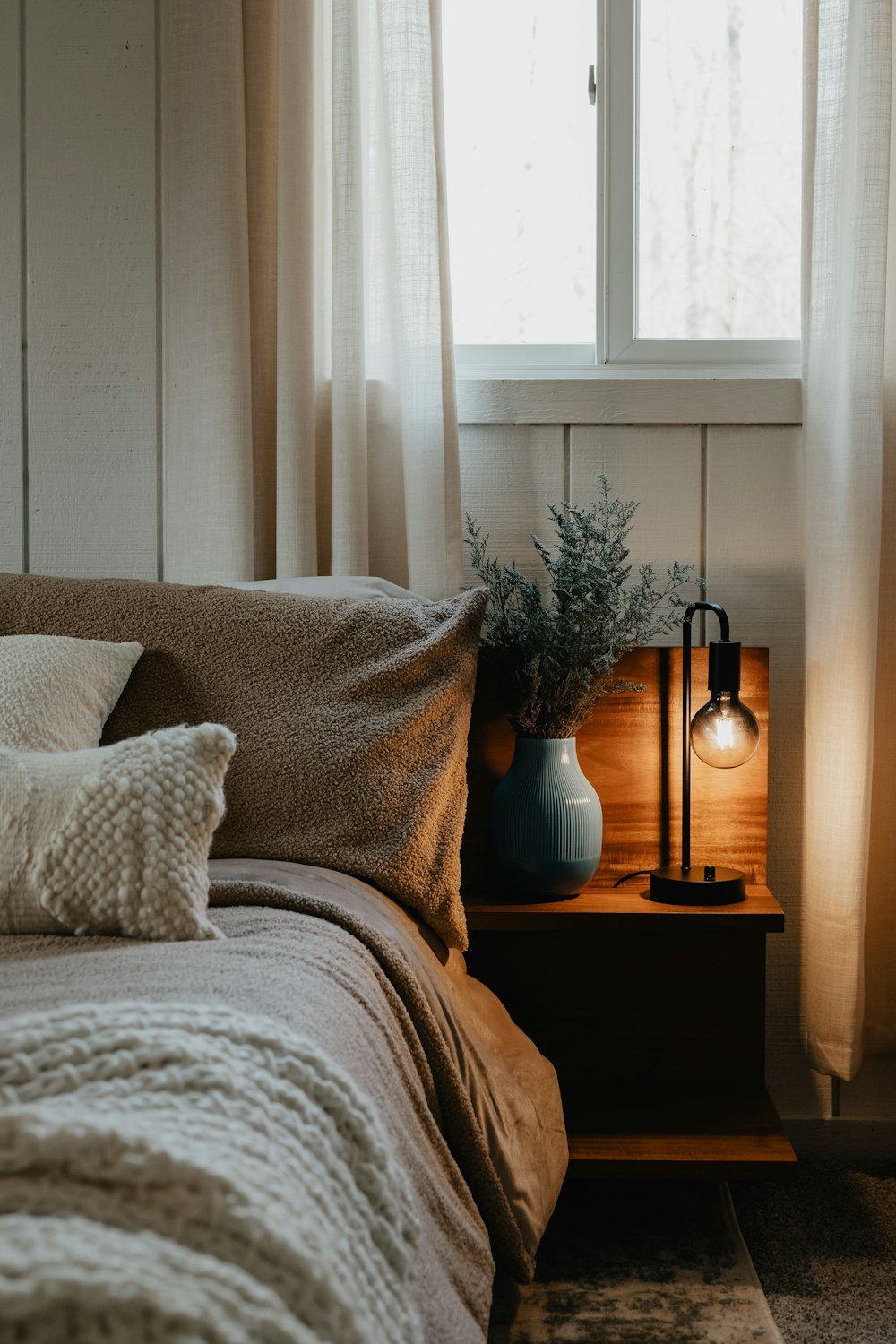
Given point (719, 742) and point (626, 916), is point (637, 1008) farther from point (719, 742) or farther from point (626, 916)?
point (719, 742)

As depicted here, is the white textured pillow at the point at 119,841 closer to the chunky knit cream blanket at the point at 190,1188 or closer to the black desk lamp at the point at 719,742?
the chunky knit cream blanket at the point at 190,1188

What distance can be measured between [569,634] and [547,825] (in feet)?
0.93

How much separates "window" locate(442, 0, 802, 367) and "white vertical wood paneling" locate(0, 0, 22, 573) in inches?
29.3

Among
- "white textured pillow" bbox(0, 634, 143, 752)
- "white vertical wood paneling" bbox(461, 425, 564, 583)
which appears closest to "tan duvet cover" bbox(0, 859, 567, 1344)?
"white textured pillow" bbox(0, 634, 143, 752)

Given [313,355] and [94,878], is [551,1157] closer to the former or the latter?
[94,878]

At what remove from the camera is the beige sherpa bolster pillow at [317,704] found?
126cm

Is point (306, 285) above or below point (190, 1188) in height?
above

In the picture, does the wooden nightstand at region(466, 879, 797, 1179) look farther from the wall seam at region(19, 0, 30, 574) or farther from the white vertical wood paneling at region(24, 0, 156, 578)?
the wall seam at region(19, 0, 30, 574)

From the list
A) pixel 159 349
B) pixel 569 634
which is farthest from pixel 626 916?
pixel 159 349

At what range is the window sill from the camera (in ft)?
5.82

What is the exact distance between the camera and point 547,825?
151 centimetres

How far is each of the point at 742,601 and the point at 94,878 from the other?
1.23m

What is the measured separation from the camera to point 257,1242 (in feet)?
1.66

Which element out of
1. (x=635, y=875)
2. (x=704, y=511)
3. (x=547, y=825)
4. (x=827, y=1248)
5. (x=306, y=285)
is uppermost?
(x=306, y=285)
